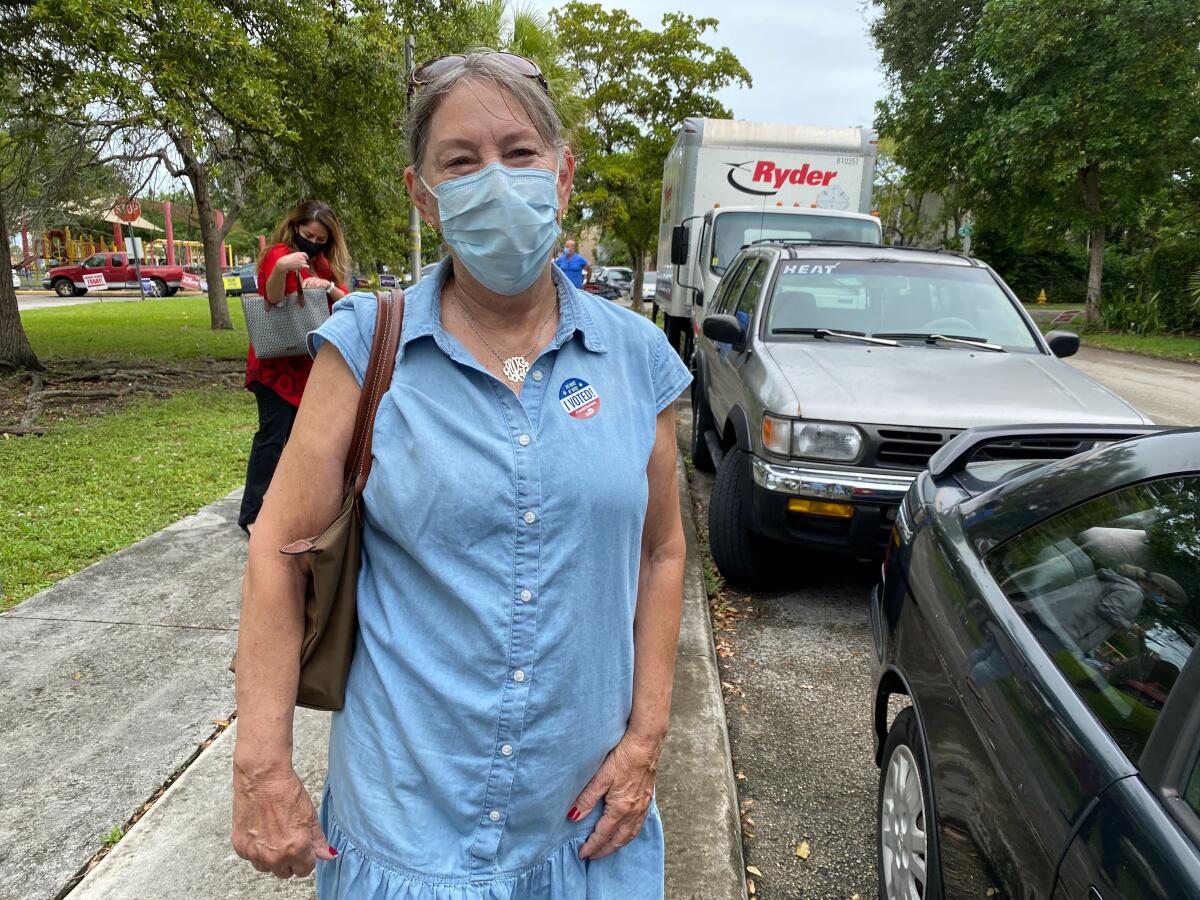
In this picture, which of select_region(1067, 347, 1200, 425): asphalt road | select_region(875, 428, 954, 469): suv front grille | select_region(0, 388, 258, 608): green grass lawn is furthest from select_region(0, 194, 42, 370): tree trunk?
select_region(1067, 347, 1200, 425): asphalt road

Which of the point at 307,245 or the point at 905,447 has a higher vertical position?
the point at 307,245

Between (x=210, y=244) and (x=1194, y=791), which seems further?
(x=210, y=244)

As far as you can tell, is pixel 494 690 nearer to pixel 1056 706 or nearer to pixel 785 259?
pixel 1056 706

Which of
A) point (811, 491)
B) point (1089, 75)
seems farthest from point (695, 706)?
point (1089, 75)

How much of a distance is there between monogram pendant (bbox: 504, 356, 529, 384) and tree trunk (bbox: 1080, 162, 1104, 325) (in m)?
22.7

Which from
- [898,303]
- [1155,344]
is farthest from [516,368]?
[1155,344]

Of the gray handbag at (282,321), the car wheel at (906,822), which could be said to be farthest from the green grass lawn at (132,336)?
the car wheel at (906,822)

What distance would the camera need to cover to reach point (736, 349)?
529cm

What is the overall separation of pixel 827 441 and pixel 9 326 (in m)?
10.4

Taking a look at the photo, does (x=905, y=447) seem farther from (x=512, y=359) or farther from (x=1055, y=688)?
(x=512, y=359)

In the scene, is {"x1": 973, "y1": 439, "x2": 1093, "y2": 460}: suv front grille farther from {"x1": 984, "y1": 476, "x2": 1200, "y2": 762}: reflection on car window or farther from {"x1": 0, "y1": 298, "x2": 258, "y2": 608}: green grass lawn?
{"x1": 0, "y1": 298, "x2": 258, "y2": 608}: green grass lawn

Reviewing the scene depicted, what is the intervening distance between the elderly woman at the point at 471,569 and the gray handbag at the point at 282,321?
3146 mm

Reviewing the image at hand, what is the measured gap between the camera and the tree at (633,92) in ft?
78.1

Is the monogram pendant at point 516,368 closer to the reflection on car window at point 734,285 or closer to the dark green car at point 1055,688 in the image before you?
the dark green car at point 1055,688
